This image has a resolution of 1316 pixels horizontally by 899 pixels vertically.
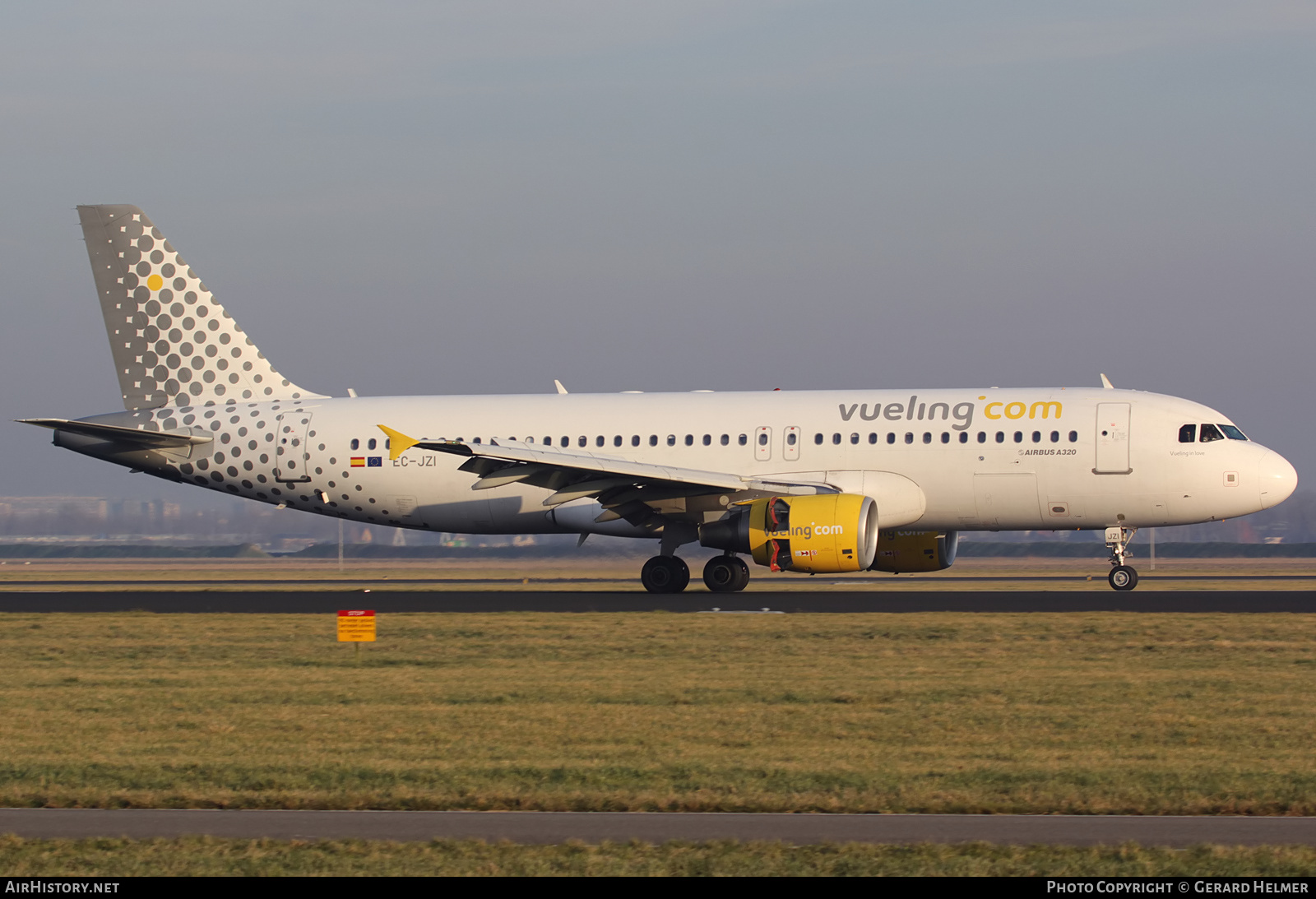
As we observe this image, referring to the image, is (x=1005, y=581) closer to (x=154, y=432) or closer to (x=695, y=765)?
(x=154, y=432)

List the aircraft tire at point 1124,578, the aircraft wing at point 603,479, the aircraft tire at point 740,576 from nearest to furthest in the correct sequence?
the aircraft wing at point 603,479 < the aircraft tire at point 1124,578 < the aircraft tire at point 740,576

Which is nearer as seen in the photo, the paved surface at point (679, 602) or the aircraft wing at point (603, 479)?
the paved surface at point (679, 602)

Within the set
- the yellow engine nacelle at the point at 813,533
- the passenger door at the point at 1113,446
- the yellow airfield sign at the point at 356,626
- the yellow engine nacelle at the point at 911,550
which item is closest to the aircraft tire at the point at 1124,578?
the passenger door at the point at 1113,446

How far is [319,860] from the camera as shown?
827 cm

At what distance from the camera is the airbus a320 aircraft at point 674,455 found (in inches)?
1142

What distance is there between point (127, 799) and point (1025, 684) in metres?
9.42

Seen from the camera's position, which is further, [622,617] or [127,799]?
[622,617]

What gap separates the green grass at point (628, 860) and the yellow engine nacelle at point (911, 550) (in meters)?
23.4

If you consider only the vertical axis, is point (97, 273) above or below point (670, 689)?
above

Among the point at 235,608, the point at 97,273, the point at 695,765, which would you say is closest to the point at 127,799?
the point at 695,765

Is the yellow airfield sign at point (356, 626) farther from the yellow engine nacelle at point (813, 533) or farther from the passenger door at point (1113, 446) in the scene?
the passenger door at point (1113, 446)

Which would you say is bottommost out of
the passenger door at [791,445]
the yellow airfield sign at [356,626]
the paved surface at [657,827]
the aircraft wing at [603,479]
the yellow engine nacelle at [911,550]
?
the paved surface at [657,827]

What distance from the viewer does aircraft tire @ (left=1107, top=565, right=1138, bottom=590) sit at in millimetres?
30609
